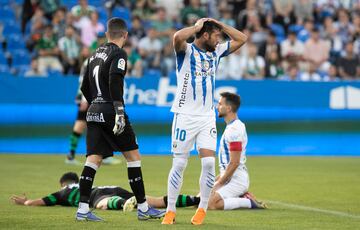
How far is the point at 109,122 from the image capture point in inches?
396

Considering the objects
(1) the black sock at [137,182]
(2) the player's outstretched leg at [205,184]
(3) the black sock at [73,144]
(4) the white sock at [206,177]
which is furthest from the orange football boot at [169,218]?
(3) the black sock at [73,144]

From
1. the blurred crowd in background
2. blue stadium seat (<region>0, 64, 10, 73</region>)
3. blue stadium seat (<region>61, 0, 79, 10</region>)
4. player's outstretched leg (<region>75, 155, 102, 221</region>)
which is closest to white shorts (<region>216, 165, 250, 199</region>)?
player's outstretched leg (<region>75, 155, 102, 221</region>)

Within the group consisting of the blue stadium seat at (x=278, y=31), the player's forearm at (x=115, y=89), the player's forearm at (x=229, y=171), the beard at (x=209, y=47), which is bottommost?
the player's forearm at (x=229, y=171)

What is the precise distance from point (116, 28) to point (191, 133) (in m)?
1.51

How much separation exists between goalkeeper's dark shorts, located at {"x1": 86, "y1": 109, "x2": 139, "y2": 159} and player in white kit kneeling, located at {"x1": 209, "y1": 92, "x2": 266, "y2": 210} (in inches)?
69.0

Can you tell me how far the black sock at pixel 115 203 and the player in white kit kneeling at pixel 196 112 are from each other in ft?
4.79

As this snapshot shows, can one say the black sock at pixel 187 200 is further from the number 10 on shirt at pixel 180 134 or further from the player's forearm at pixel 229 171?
the number 10 on shirt at pixel 180 134

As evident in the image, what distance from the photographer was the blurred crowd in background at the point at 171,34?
23344mm

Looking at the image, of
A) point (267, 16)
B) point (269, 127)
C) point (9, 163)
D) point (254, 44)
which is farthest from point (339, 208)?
point (267, 16)

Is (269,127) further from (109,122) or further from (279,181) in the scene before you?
(109,122)

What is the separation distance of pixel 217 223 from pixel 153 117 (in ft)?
37.9

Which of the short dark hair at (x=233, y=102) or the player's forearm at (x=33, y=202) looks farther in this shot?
the short dark hair at (x=233, y=102)

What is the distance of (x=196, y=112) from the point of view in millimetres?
9836

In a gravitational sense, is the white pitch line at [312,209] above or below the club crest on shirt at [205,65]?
below
